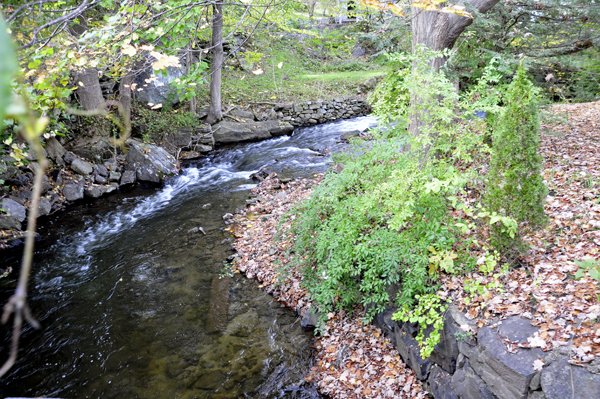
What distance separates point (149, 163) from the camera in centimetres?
1134

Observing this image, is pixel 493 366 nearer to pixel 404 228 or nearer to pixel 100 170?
pixel 404 228

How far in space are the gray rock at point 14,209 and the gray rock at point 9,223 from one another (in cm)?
9

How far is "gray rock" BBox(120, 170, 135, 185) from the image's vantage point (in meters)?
11.0

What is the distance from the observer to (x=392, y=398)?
397 centimetres

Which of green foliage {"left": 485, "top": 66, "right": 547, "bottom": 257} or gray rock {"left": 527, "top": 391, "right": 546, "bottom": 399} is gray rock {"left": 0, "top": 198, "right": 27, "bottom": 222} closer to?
green foliage {"left": 485, "top": 66, "right": 547, "bottom": 257}

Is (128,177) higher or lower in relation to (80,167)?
lower

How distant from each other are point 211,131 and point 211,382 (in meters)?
11.4

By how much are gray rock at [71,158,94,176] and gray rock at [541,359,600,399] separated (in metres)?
→ 11.8

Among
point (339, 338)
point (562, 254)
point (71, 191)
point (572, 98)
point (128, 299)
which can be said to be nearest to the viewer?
point (562, 254)

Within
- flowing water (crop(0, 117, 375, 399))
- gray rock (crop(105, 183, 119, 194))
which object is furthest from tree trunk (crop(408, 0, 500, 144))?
gray rock (crop(105, 183, 119, 194))

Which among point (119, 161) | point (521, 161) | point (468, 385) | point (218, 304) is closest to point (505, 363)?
point (468, 385)

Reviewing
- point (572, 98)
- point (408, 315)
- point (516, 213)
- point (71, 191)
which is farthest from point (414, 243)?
point (572, 98)

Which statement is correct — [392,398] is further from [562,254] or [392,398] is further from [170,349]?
[170,349]

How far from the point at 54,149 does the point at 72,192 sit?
175 centimetres
